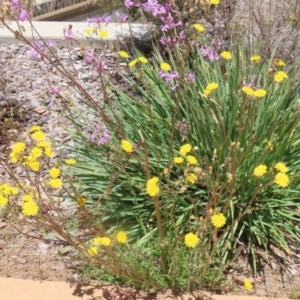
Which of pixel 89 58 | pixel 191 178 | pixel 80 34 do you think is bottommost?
pixel 191 178

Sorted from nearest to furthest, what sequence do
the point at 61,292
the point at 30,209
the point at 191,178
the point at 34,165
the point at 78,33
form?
1. the point at 30,209
2. the point at 34,165
3. the point at 191,178
4. the point at 61,292
5. the point at 78,33

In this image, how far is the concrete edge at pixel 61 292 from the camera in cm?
251

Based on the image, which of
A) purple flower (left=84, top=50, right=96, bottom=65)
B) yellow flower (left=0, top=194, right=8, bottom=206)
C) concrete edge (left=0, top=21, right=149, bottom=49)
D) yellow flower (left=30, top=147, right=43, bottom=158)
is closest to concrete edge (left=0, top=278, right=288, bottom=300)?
yellow flower (left=0, top=194, right=8, bottom=206)

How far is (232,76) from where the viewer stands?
3389mm

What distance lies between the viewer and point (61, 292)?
2541mm

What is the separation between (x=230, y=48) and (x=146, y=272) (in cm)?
185

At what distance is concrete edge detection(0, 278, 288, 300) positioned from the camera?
8.25 ft

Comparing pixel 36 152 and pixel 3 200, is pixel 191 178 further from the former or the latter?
pixel 3 200

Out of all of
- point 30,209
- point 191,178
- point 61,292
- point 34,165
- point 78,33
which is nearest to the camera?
point 30,209

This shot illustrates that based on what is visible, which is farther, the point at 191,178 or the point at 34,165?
the point at 191,178

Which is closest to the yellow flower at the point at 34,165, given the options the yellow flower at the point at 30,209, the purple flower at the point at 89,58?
the yellow flower at the point at 30,209

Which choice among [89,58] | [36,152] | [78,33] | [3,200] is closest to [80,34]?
[78,33]

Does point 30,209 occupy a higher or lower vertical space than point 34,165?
lower

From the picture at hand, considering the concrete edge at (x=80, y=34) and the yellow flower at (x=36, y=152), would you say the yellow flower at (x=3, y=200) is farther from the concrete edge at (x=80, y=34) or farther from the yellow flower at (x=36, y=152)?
the concrete edge at (x=80, y=34)
